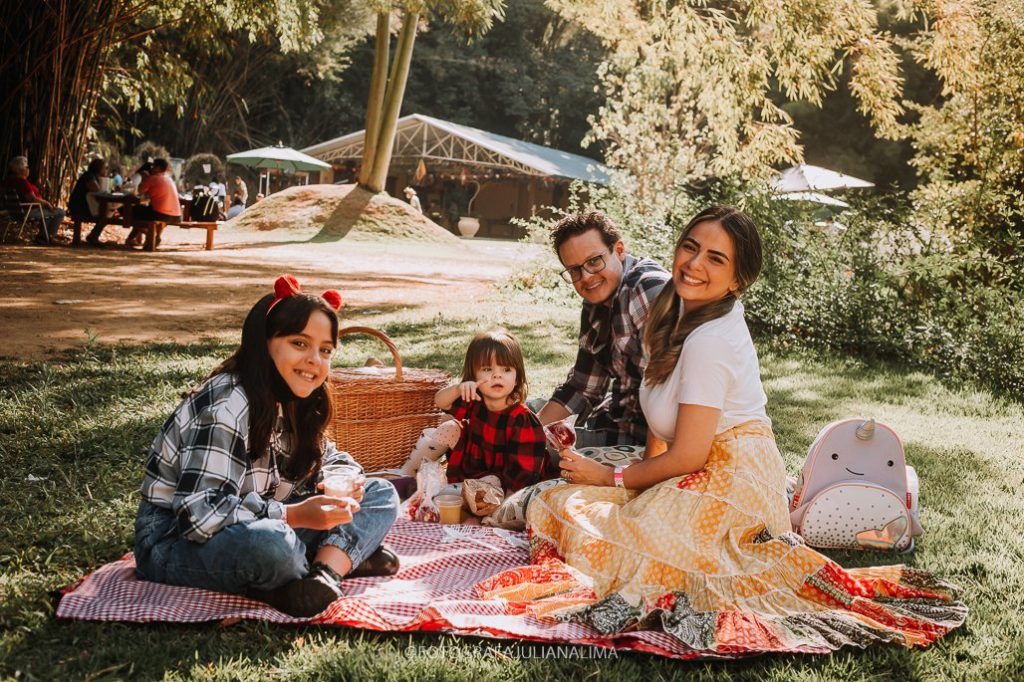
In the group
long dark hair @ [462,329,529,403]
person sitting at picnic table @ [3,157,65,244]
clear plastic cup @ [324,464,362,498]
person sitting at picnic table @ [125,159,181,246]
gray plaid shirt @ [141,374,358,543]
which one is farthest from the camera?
person sitting at picnic table @ [125,159,181,246]

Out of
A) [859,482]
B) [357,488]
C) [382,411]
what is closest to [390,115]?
[382,411]

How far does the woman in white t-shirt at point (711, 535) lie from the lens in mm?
2855

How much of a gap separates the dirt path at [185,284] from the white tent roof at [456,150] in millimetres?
14978

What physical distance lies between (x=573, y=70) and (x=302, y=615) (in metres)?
40.2

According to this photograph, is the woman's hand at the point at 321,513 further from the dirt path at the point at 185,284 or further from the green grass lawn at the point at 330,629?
the dirt path at the point at 185,284

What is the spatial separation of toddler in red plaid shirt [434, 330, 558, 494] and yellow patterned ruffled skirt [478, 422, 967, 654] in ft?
3.08

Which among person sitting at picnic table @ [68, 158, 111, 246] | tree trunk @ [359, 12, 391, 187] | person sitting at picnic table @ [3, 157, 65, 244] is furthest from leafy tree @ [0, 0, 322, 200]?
tree trunk @ [359, 12, 391, 187]

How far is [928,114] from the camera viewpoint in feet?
30.0

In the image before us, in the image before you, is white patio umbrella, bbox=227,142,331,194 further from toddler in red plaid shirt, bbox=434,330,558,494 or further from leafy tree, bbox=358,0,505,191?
toddler in red plaid shirt, bbox=434,330,558,494

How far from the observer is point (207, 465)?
273cm

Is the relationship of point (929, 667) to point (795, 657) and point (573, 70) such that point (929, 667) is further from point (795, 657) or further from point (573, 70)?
point (573, 70)

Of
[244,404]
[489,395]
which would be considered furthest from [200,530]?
[489,395]

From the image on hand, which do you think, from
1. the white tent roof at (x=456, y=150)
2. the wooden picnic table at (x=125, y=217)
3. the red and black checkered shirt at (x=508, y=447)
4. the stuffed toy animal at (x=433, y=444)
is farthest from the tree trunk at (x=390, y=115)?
the red and black checkered shirt at (x=508, y=447)

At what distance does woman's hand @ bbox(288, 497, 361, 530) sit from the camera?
2789 mm
